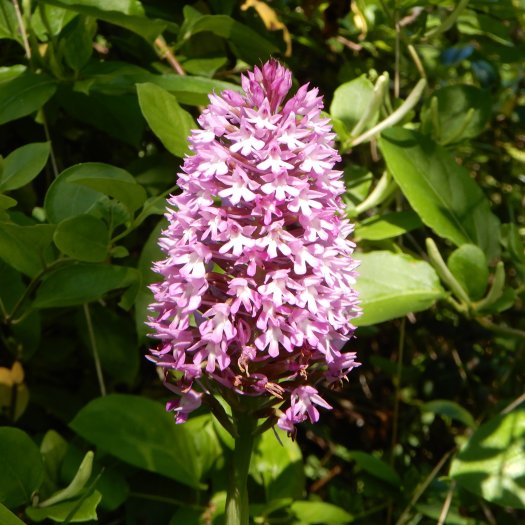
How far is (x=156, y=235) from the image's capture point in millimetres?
1135

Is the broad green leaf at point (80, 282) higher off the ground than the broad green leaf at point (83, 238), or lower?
lower

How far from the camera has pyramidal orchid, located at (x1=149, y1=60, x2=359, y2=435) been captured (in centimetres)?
80

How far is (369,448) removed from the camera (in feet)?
6.05

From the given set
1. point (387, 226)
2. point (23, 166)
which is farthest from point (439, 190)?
point (23, 166)

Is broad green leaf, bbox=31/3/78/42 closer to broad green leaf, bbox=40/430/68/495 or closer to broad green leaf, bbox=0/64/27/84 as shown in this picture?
broad green leaf, bbox=0/64/27/84

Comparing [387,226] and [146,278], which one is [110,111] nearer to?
[146,278]

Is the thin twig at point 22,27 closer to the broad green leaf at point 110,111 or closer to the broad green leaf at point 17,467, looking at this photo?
the broad green leaf at point 110,111

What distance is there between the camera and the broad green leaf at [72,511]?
95cm

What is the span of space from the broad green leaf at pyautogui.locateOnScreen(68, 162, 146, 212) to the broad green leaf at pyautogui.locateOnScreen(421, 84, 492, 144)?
583mm

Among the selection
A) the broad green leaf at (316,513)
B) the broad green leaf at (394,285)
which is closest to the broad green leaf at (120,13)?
the broad green leaf at (394,285)

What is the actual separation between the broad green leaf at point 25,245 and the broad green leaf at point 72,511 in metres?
0.29

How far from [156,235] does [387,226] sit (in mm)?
371

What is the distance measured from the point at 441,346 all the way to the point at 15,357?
976 millimetres

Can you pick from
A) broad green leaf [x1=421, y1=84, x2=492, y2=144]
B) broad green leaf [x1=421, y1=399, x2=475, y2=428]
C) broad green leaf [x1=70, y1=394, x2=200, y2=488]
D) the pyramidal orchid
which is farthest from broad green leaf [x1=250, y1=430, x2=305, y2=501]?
broad green leaf [x1=421, y1=84, x2=492, y2=144]
